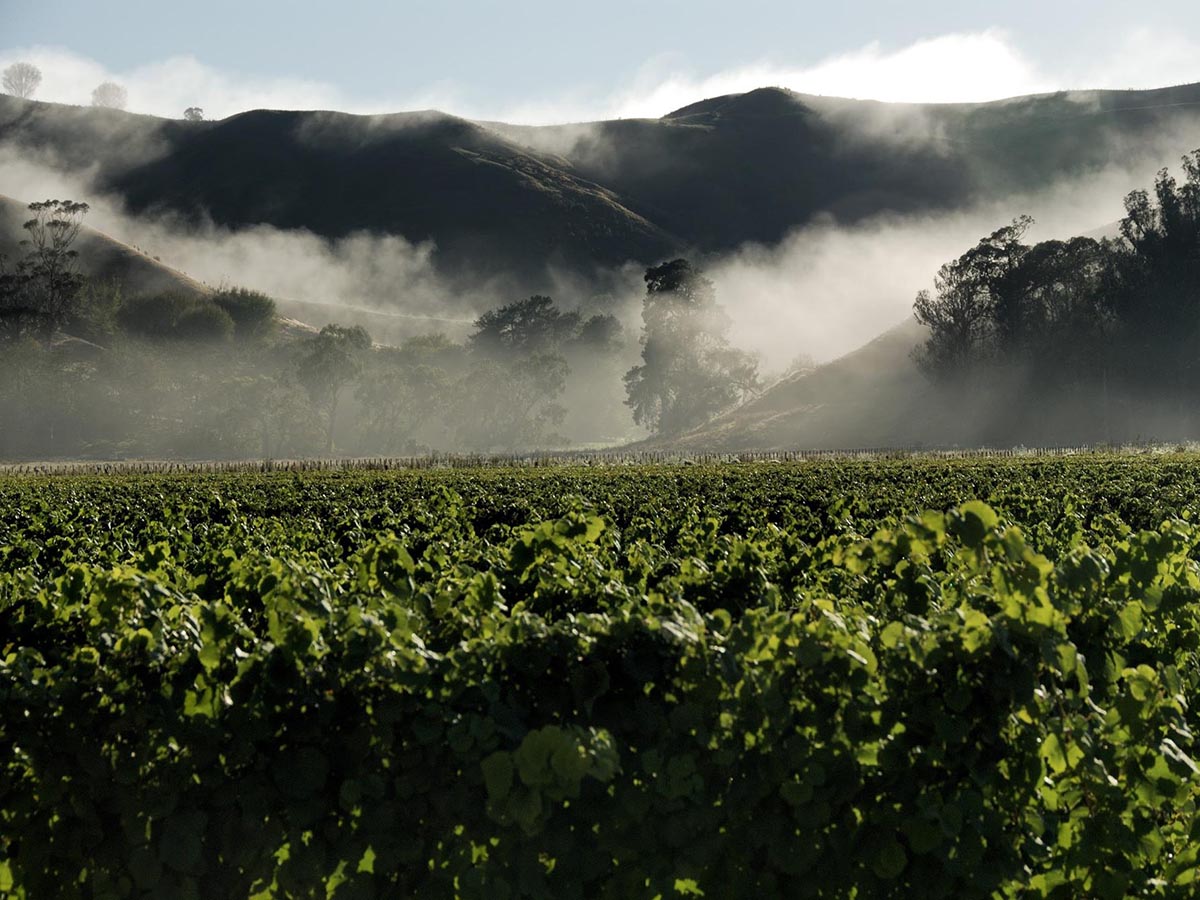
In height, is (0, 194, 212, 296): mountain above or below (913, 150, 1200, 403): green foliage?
above

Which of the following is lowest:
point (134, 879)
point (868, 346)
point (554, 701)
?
point (134, 879)

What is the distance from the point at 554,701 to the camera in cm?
461

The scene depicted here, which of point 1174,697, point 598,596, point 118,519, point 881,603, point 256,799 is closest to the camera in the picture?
point 256,799

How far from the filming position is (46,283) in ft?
491

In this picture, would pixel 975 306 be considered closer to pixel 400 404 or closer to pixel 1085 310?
pixel 1085 310

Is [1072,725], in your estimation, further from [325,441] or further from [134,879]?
[325,441]

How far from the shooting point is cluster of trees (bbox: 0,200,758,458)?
125 meters

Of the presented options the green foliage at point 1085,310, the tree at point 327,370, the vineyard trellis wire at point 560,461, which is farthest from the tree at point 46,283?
the green foliage at point 1085,310

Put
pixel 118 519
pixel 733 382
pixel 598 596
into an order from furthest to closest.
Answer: pixel 733 382
pixel 118 519
pixel 598 596

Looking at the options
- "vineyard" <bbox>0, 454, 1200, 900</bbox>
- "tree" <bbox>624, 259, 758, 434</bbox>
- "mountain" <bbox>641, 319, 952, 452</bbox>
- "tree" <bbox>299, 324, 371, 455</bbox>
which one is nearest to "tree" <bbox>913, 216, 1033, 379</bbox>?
"mountain" <bbox>641, 319, 952, 452</bbox>

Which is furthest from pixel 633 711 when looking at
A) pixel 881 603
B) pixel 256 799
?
pixel 881 603

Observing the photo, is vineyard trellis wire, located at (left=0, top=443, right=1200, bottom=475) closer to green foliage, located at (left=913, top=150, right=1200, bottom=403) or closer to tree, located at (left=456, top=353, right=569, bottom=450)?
green foliage, located at (left=913, top=150, right=1200, bottom=403)

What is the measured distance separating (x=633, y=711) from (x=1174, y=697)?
2515 mm

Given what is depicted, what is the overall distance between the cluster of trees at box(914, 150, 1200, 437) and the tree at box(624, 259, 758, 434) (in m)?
31.5
